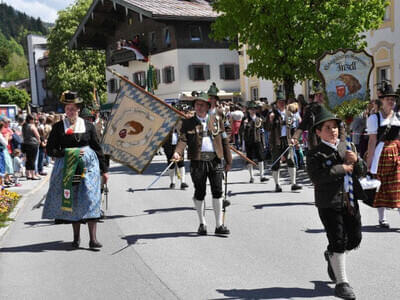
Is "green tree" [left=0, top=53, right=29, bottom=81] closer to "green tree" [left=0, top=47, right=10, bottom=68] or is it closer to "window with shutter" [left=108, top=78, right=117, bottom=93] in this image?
"green tree" [left=0, top=47, right=10, bottom=68]

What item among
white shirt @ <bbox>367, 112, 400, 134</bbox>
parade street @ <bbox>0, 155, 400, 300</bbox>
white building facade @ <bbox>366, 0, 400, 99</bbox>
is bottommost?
parade street @ <bbox>0, 155, 400, 300</bbox>

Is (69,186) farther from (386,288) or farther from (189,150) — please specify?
(386,288)

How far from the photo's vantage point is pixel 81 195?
23.8 feet

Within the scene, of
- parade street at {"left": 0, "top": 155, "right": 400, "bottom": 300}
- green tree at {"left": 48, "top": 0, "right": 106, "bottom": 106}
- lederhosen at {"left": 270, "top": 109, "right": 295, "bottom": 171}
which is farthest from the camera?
green tree at {"left": 48, "top": 0, "right": 106, "bottom": 106}

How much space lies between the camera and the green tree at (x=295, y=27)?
16484mm

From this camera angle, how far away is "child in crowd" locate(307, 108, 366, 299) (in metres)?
4.97

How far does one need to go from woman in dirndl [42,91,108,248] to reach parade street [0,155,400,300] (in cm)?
49

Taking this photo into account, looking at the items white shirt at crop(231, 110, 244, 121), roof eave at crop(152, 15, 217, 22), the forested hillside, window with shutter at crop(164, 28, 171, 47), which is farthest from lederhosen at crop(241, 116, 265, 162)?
the forested hillside

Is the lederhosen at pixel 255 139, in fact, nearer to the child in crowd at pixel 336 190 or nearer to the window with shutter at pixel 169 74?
the child in crowd at pixel 336 190

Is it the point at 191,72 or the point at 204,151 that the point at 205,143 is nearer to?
the point at 204,151

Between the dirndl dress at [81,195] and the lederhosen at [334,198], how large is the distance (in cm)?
327

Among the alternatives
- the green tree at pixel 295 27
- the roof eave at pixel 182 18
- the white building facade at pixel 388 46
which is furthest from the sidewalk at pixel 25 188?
the roof eave at pixel 182 18

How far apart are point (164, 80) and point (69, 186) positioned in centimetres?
3291

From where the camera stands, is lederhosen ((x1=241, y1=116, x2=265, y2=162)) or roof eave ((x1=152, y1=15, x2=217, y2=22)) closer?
lederhosen ((x1=241, y1=116, x2=265, y2=162))
